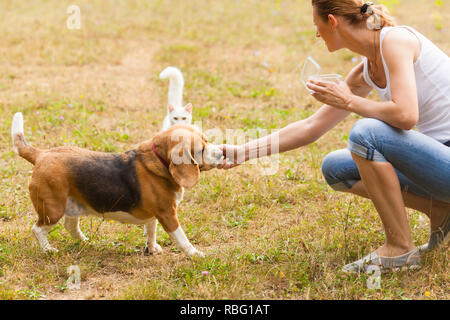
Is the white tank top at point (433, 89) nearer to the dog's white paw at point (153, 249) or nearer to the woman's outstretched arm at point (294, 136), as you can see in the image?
the woman's outstretched arm at point (294, 136)

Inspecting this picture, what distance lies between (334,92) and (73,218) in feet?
6.87

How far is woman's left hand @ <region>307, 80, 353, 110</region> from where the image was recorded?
3.29 m

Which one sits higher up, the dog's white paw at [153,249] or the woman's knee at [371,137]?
the woman's knee at [371,137]

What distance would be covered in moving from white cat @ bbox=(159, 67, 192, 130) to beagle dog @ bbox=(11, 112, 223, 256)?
2.15 m

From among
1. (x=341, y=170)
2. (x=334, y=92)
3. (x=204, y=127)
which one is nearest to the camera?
(x=334, y=92)

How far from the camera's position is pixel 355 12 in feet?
10.9

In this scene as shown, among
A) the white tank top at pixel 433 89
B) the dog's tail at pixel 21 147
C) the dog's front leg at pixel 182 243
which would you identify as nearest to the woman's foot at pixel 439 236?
the white tank top at pixel 433 89

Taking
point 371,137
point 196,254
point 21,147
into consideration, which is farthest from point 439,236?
point 21,147

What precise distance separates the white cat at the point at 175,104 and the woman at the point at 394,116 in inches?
109

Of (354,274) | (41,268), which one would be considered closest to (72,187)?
(41,268)

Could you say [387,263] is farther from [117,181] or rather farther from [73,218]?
[73,218]

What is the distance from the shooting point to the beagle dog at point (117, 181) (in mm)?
3605

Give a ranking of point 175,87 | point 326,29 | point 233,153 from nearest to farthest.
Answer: point 326,29
point 233,153
point 175,87

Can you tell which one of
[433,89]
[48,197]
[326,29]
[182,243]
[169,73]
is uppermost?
[326,29]
